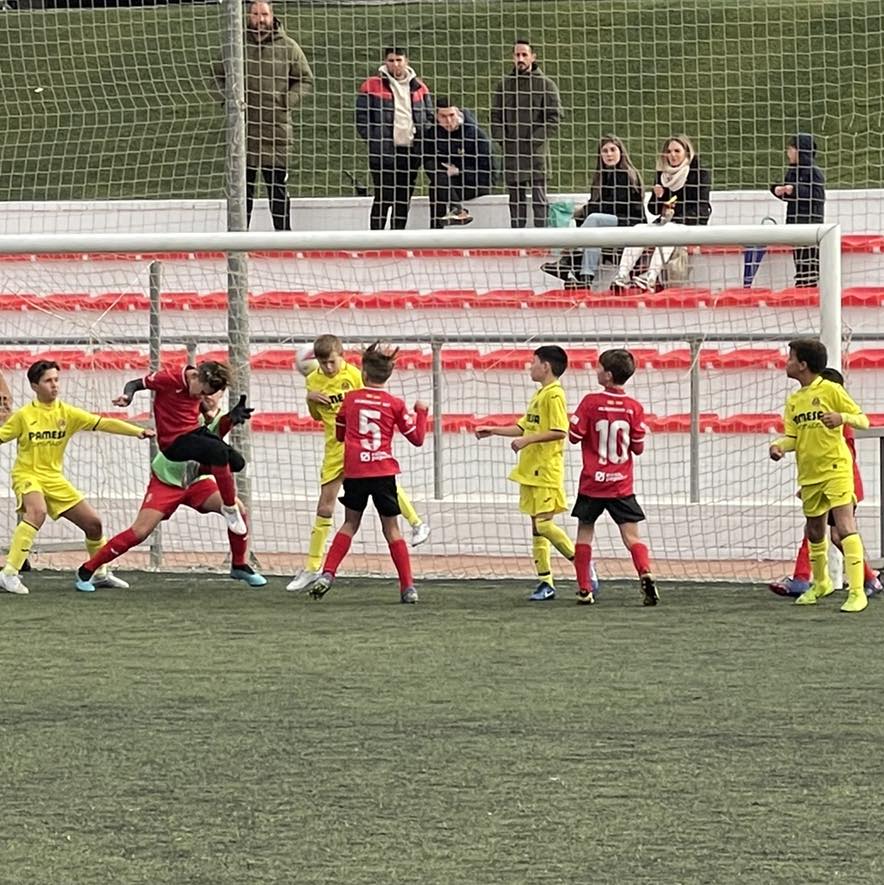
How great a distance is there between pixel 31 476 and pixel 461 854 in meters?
6.48

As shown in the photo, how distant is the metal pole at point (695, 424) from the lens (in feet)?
39.8

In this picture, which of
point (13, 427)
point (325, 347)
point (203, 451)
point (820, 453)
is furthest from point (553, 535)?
point (13, 427)

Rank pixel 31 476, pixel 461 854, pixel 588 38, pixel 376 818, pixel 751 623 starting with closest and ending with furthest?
1. pixel 461 854
2. pixel 376 818
3. pixel 751 623
4. pixel 31 476
5. pixel 588 38

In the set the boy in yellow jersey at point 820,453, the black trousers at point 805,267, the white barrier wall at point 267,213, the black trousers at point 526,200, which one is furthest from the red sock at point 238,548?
the black trousers at point 805,267

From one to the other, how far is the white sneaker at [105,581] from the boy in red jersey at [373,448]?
144 centimetres

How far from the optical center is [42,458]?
35.0 ft

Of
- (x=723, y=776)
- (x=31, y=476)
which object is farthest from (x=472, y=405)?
(x=723, y=776)

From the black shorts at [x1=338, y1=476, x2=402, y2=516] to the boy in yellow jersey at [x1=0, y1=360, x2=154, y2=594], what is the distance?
1.39m

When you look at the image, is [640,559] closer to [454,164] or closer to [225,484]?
[225,484]

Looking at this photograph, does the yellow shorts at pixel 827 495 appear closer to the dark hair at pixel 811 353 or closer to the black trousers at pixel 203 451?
the dark hair at pixel 811 353

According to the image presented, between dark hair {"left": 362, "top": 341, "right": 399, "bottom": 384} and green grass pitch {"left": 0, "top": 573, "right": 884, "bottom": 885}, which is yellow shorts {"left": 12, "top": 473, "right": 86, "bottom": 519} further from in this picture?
dark hair {"left": 362, "top": 341, "right": 399, "bottom": 384}

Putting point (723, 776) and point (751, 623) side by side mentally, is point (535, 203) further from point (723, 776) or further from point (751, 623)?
point (723, 776)

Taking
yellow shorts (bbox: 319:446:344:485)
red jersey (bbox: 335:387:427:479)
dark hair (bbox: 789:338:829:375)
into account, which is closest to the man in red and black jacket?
yellow shorts (bbox: 319:446:344:485)

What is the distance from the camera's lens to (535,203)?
1360 centimetres
